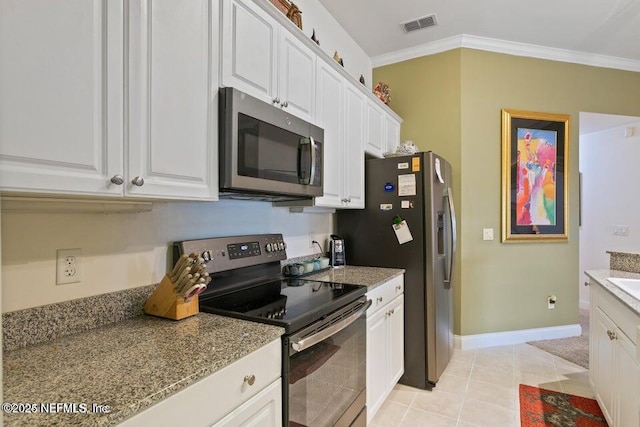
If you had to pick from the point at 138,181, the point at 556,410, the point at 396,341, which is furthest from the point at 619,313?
the point at 138,181

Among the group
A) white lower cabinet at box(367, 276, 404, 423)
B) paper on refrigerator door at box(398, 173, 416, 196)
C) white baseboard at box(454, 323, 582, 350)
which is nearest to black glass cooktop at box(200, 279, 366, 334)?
white lower cabinet at box(367, 276, 404, 423)

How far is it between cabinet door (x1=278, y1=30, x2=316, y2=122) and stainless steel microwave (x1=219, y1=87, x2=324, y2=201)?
114 mm

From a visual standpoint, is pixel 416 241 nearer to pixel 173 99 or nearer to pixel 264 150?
pixel 264 150

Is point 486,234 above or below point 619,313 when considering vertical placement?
above

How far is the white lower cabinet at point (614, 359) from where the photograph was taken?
4.99ft

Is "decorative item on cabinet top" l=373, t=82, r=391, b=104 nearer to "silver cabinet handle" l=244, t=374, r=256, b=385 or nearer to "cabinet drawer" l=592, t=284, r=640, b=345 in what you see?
"cabinet drawer" l=592, t=284, r=640, b=345

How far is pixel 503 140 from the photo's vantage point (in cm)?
330

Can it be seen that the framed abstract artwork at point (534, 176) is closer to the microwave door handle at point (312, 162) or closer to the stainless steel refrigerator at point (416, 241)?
the stainless steel refrigerator at point (416, 241)

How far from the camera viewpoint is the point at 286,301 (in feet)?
5.13

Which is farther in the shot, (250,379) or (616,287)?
(616,287)

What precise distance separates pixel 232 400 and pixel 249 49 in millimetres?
1378

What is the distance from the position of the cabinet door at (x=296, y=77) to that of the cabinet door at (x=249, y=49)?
6cm

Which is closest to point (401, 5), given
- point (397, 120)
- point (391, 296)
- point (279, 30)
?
point (397, 120)

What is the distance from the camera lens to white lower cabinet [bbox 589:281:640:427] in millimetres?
Result: 1521
